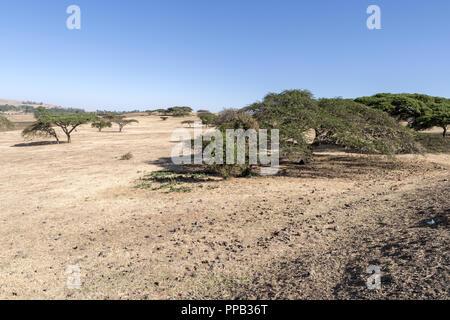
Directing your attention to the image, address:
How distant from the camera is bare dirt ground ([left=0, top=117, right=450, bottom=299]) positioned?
175 inches

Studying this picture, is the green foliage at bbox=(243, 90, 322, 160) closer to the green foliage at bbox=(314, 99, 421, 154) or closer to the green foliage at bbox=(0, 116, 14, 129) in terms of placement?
the green foliage at bbox=(314, 99, 421, 154)

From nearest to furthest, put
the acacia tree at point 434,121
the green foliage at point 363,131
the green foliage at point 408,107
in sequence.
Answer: the green foliage at point 363,131
the acacia tree at point 434,121
the green foliage at point 408,107

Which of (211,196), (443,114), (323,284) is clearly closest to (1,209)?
(211,196)

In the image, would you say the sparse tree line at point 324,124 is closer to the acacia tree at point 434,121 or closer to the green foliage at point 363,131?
the green foliage at point 363,131

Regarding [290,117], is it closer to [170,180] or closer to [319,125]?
[319,125]

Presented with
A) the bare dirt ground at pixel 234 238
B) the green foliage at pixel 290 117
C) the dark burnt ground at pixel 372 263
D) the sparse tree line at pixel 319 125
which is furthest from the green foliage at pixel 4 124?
the dark burnt ground at pixel 372 263

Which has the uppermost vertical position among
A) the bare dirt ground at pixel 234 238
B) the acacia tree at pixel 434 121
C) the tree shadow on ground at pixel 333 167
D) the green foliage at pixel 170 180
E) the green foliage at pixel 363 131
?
the acacia tree at pixel 434 121

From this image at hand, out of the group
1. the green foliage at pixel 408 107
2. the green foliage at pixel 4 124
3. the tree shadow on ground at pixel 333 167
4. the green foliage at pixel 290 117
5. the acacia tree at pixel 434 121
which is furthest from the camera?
the green foliage at pixel 4 124

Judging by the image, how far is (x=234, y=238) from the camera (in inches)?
255

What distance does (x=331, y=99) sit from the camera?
1655cm

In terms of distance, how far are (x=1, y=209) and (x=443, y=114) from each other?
30065mm

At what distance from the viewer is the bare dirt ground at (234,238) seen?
4.44 metres

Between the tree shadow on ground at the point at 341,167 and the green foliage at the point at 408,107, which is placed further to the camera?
the green foliage at the point at 408,107

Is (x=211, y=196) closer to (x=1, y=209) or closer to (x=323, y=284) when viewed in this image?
(x=323, y=284)
